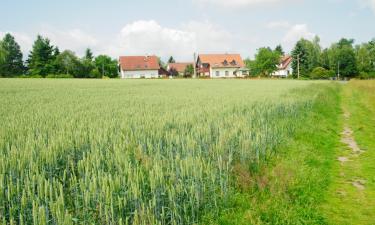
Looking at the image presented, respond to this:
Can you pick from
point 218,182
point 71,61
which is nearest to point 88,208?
point 218,182

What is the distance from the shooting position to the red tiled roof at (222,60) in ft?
385

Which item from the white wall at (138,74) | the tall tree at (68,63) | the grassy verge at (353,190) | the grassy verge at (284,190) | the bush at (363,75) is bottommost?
the grassy verge at (353,190)

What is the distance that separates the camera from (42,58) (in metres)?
89.6

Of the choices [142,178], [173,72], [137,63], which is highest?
[137,63]

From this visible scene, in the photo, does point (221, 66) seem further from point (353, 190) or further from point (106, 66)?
point (353, 190)

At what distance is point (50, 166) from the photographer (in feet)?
21.0

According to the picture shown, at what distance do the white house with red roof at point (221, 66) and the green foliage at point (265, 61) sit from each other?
45.2ft

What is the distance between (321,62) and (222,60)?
2946 centimetres

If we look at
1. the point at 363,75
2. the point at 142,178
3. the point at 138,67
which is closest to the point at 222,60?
the point at 138,67

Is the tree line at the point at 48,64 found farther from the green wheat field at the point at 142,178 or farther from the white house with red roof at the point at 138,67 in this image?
the green wheat field at the point at 142,178

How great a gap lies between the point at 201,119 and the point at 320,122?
19.4ft

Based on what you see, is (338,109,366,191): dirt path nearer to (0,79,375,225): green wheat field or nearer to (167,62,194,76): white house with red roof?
(0,79,375,225): green wheat field

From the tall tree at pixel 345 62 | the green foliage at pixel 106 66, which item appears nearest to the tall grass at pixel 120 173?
the tall tree at pixel 345 62

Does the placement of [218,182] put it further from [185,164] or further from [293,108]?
[293,108]
